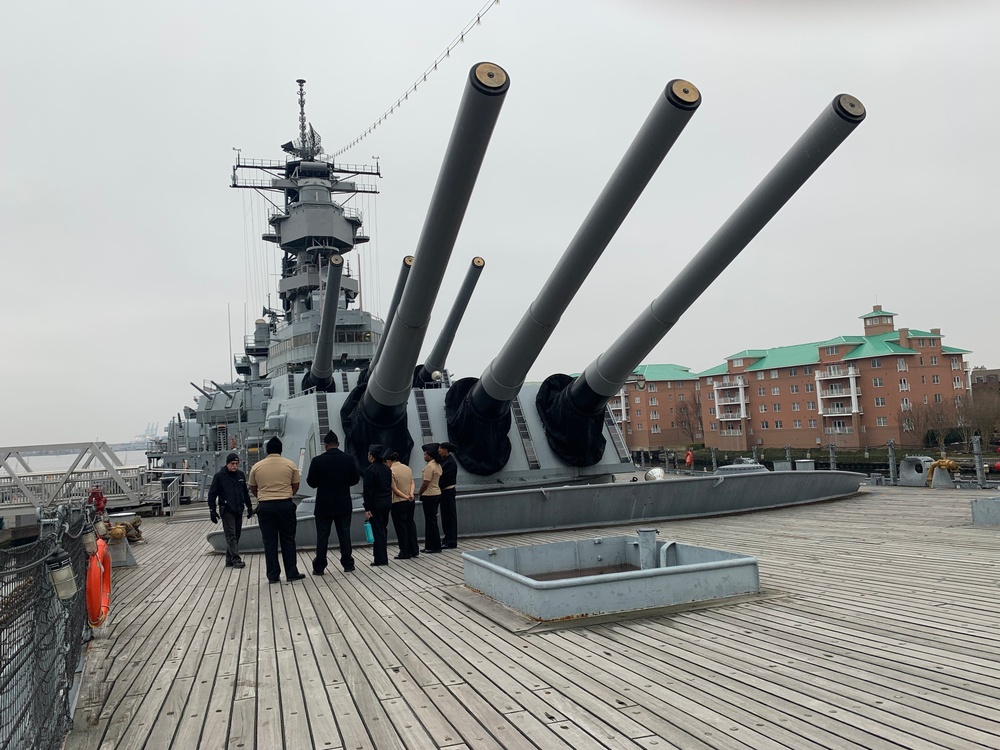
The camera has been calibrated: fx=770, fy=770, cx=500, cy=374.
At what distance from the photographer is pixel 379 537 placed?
6246 millimetres

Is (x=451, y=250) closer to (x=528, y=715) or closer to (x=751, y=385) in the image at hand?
(x=528, y=715)

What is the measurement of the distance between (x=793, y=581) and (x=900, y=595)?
66 cm

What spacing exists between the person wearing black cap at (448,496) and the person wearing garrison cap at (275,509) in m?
1.50

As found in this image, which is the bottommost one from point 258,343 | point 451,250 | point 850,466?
point 850,466

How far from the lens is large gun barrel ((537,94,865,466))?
5.88m

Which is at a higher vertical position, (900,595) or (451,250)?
(451,250)

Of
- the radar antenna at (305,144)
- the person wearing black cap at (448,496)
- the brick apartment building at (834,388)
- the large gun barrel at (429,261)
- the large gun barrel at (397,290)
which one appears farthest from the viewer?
the brick apartment building at (834,388)

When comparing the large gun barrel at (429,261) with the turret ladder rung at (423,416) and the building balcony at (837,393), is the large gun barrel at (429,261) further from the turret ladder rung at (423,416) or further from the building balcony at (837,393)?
the building balcony at (837,393)

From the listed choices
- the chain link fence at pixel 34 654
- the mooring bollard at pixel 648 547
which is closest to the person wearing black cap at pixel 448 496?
the mooring bollard at pixel 648 547

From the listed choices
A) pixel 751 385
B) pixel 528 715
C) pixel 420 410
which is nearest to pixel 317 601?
pixel 528 715

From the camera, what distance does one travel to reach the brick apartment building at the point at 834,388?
38.2 metres

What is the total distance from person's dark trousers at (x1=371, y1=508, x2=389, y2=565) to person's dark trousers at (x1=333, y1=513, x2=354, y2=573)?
233 millimetres

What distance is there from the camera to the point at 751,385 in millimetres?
45094

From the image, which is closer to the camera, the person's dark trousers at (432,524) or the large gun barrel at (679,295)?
the large gun barrel at (679,295)
